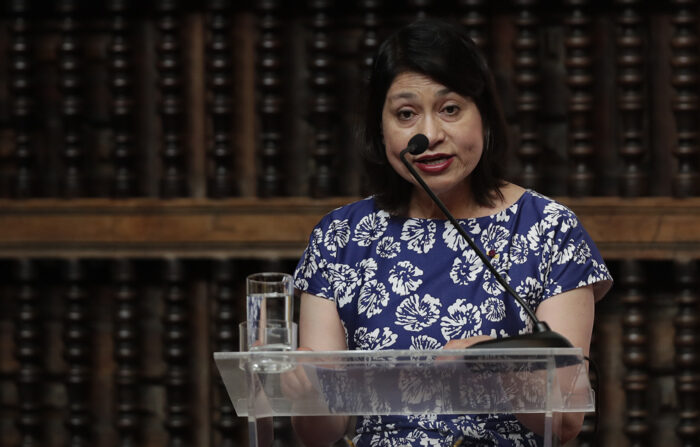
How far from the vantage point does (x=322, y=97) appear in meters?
2.88

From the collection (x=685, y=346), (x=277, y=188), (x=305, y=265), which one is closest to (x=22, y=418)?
(x=277, y=188)

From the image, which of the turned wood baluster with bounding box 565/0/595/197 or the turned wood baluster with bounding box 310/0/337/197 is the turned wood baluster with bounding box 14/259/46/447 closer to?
the turned wood baluster with bounding box 310/0/337/197

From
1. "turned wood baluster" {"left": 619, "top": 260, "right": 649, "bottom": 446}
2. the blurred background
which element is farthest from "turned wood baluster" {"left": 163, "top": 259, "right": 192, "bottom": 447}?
"turned wood baluster" {"left": 619, "top": 260, "right": 649, "bottom": 446}

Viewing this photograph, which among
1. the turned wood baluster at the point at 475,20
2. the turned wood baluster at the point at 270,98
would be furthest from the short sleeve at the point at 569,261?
the turned wood baluster at the point at 270,98

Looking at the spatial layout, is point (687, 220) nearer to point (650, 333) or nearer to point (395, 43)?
point (650, 333)

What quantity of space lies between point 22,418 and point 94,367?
24 centimetres

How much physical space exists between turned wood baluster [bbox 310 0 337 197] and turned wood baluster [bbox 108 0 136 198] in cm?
50

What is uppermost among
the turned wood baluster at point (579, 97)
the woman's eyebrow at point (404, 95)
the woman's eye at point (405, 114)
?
the turned wood baluster at point (579, 97)

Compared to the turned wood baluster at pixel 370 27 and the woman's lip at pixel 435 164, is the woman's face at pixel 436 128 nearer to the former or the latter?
the woman's lip at pixel 435 164

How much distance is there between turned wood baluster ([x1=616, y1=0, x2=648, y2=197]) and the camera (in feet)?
9.15

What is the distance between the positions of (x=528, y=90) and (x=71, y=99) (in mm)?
1240

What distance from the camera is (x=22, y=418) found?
298 centimetres

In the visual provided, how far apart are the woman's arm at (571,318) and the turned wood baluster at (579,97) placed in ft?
3.50

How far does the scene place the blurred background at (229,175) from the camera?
281cm
